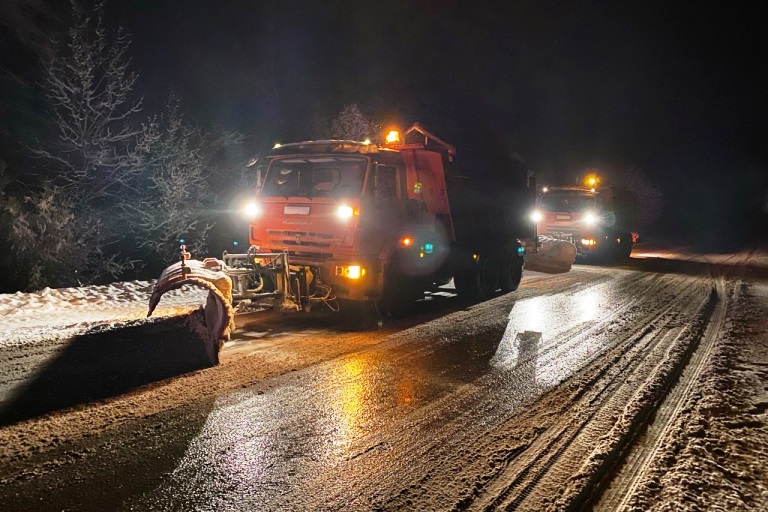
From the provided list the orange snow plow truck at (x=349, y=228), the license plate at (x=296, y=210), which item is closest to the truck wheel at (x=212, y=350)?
the orange snow plow truck at (x=349, y=228)

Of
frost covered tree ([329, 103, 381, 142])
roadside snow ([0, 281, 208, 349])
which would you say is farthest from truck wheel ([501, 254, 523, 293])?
frost covered tree ([329, 103, 381, 142])

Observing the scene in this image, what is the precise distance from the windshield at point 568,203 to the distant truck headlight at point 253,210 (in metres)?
13.4

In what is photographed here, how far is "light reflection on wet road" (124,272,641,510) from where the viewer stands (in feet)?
10.5

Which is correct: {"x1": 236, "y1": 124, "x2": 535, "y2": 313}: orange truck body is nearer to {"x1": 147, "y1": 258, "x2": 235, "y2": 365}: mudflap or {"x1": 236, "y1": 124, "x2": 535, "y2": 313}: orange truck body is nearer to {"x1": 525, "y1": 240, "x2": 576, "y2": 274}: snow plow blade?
{"x1": 147, "y1": 258, "x2": 235, "y2": 365}: mudflap

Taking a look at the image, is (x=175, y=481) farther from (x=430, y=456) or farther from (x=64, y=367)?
(x=64, y=367)

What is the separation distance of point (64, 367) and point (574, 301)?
29.0ft

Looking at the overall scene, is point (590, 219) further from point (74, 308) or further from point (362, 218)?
point (74, 308)

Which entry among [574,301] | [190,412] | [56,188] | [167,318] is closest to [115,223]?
[56,188]

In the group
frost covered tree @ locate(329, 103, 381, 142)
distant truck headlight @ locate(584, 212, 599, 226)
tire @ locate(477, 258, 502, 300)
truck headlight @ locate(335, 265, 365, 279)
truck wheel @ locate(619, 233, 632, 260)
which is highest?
frost covered tree @ locate(329, 103, 381, 142)

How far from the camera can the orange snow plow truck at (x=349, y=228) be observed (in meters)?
7.61

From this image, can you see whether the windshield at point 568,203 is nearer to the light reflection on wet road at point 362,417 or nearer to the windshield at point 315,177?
the light reflection on wet road at point 362,417

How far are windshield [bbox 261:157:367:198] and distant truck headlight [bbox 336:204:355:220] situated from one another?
223 millimetres

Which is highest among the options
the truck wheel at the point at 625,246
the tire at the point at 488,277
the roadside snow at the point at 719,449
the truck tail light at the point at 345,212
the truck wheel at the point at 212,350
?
the truck tail light at the point at 345,212

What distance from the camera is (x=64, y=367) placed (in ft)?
17.2
